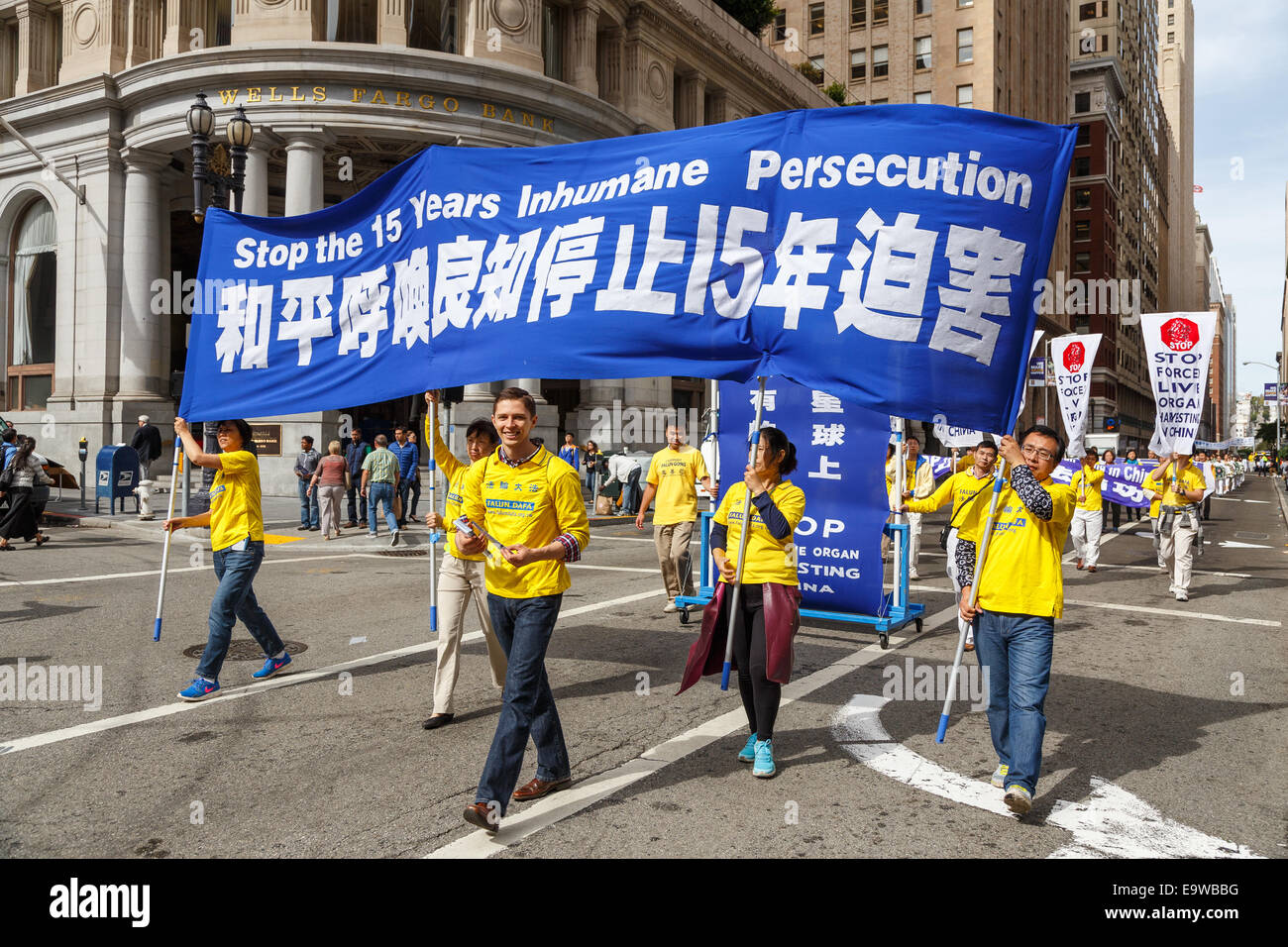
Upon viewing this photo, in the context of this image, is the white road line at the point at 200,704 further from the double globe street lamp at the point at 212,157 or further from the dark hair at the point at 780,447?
the double globe street lamp at the point at 212,157

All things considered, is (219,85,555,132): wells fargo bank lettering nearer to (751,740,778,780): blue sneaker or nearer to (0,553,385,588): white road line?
(0,553,385,588): white road line

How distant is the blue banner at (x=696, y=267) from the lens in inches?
190

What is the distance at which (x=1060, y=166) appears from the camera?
4.92m

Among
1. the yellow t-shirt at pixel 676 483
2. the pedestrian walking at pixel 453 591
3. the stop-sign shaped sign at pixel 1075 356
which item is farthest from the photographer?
the stop-sign shaped sign at pixel 1075 356

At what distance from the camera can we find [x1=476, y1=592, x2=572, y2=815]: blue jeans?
4.16 meters

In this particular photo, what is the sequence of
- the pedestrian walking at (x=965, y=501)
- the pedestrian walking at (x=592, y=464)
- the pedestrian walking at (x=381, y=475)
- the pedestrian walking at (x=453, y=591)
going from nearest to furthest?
1. the pedestrian walking at (x=965, y=501)
2. the pedestrian walking at (x=453, y=591)
3. the pedestrian walking at (x=381, y=475)
4. the pedestrian walking at (x=592, y=464)

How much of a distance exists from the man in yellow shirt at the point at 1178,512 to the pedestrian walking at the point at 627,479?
13.5 metres

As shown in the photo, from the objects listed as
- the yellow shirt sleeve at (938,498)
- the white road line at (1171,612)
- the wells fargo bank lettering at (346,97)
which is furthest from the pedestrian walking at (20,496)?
the white road line at (1171,612)

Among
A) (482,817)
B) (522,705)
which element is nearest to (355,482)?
(522,705)

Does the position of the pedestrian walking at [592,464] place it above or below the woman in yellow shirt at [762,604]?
above

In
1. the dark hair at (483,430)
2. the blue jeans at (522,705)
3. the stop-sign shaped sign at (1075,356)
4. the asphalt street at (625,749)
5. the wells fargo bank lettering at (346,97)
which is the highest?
the wells fargo bank lettering at (346,97)

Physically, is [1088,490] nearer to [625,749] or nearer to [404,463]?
[625,749]
